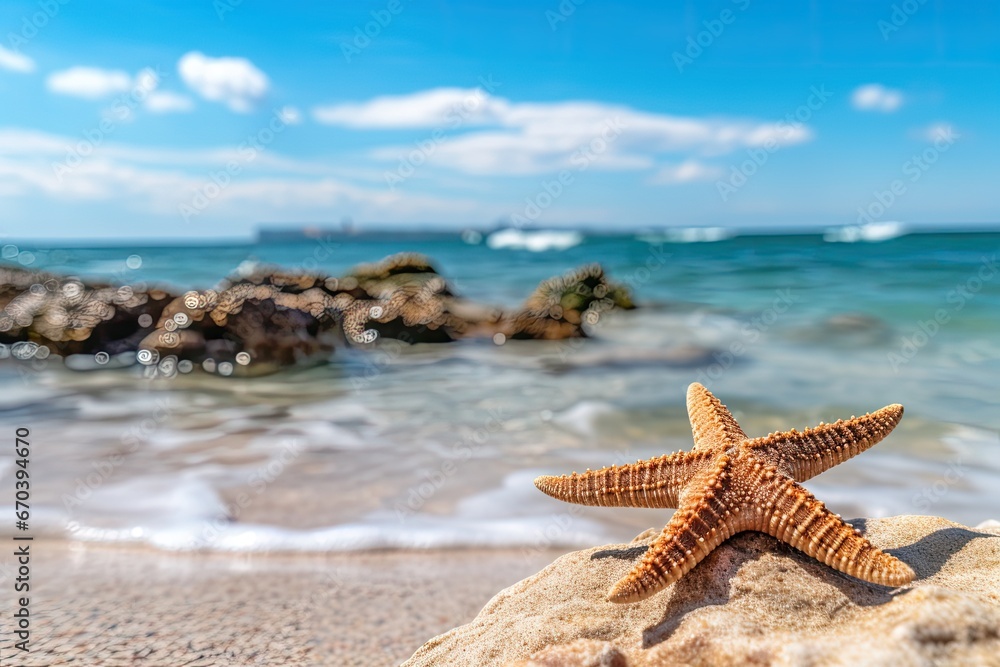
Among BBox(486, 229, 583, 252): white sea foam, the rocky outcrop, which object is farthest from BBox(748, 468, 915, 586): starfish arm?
BBox(486, 229, 583, 252): white sea foam

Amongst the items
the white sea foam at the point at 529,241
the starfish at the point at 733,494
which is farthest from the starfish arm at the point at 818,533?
the white sea foam at the point at 529,241

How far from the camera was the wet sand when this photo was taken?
11.0 feet

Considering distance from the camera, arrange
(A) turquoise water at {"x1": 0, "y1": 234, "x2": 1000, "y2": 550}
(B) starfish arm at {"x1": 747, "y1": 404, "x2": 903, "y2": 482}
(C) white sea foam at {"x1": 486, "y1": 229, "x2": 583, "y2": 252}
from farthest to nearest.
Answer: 1. (C) white sea foam at {"x1": 486, "y1": 229, "x2": 583, "y2": 252}
2. (A) turquoise water at {"x1": 0, "y1": 234, "x2": 1000, "y2": 550}
3. (B) starfish arm at {"x1": 747, "y1": 404, "x2": 903, "y2": 482}

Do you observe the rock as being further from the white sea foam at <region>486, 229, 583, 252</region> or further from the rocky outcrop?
the white sea foam at <region>486, 229, 583, 252</region>

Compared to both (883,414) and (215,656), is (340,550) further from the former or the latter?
(883,414)

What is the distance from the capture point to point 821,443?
2.79 metres

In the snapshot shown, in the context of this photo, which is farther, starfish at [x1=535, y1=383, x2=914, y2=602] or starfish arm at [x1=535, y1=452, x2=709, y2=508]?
starfish arm at [x1=535, y1=452, x2=709, y2=508]

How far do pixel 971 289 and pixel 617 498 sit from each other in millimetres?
21195

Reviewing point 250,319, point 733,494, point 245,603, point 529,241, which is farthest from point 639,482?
point 529,241

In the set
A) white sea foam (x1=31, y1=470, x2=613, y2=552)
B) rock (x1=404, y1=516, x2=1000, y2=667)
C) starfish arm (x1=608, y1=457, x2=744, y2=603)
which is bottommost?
white sea foam (x1=31, y1=470, x2=613, y2=552)

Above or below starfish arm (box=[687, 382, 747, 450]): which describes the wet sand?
below

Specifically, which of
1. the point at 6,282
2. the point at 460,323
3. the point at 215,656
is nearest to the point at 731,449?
Answer: the point at 215,656

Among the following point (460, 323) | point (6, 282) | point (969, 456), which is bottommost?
point (969, 456)

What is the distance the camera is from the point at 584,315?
17.0 meters
